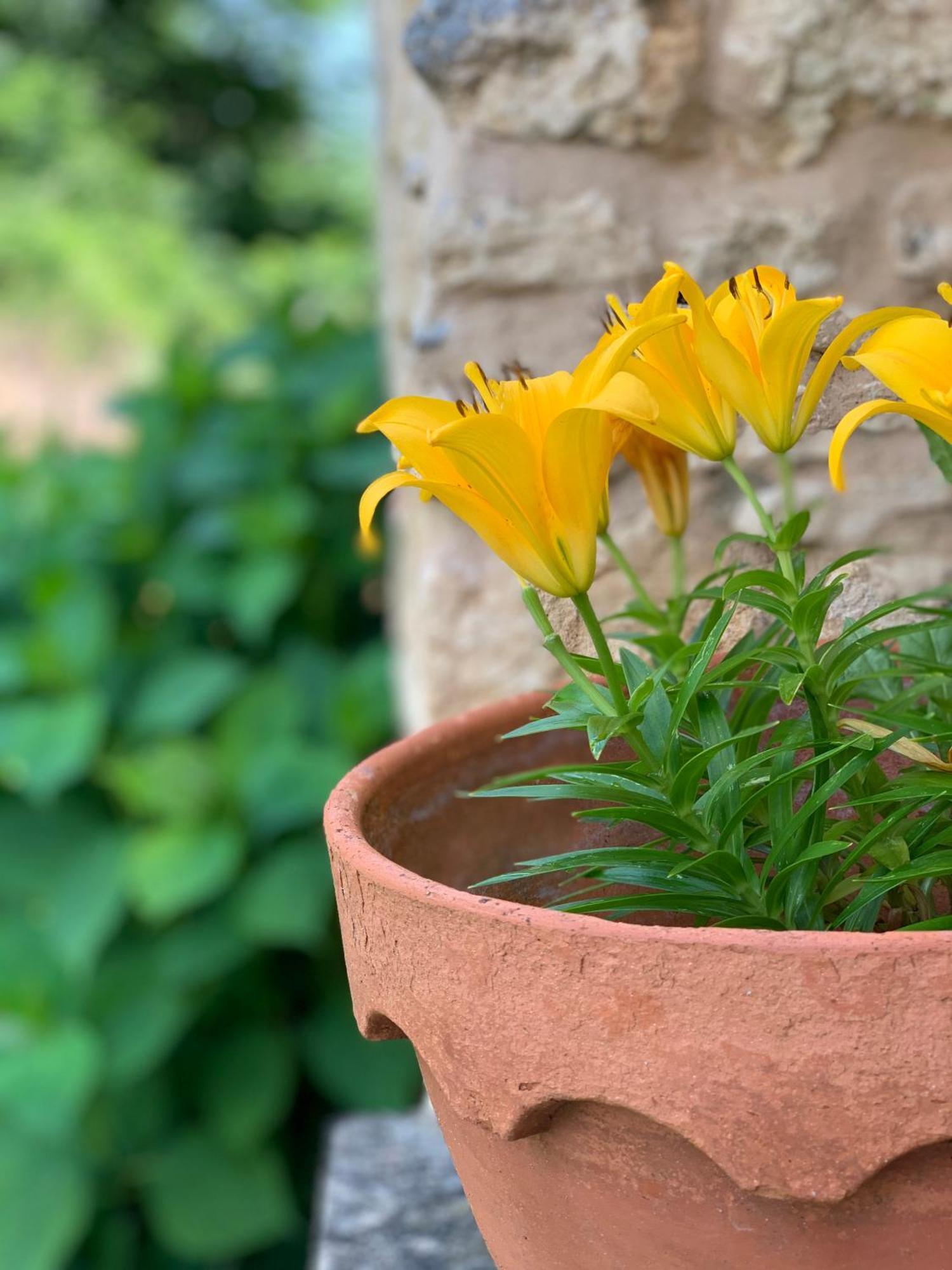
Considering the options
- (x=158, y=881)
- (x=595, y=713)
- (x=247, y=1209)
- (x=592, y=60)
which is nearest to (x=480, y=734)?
(x=595, y=713)

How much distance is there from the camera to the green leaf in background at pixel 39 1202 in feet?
5.42

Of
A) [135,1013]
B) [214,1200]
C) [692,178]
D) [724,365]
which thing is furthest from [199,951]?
[724,365]

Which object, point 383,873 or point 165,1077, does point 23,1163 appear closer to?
point 165,1077

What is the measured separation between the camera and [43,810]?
1936mm

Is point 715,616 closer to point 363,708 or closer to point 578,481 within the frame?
point 578,481

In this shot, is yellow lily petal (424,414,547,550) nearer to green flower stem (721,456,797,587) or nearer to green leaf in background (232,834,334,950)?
green flower stem (721,456,797,587)

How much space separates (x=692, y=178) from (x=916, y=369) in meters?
0.63

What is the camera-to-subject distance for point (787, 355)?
59 centimetres

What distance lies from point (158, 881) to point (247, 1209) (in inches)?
18.8

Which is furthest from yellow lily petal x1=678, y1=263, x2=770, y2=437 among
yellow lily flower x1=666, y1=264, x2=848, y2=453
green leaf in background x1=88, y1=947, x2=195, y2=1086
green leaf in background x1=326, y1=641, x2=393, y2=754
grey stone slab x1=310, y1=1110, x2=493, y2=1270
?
green leaf in background x1=88, y1=947, x2=195, y2=1086

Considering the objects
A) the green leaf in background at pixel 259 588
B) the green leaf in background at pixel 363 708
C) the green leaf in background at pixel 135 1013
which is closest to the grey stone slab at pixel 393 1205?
the green leaf in background at pixel 135 1013

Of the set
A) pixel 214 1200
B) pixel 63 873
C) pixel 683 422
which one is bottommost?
pixel 214 1200

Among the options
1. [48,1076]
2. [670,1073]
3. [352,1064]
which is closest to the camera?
[670,1073]

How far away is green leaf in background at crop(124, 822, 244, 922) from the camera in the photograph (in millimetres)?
1725
